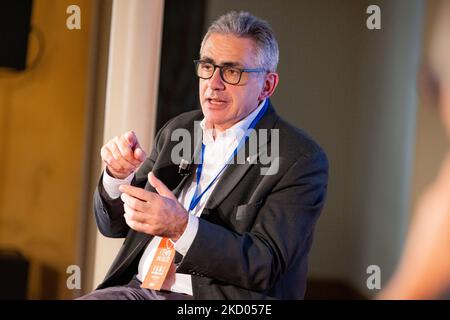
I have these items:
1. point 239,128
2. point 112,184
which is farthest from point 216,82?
point 112,184

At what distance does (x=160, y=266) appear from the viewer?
7.30 feet

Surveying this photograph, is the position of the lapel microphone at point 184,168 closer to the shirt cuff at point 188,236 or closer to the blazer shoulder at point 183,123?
the blazer shoulder at point 183,123

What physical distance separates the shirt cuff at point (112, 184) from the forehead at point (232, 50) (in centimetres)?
52

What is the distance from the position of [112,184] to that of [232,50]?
631 mm

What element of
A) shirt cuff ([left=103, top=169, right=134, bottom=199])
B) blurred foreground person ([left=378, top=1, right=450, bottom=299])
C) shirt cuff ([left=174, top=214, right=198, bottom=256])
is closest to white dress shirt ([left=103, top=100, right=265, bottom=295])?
shirt cuff ([left=103, top=169, right=134, bottom=199])

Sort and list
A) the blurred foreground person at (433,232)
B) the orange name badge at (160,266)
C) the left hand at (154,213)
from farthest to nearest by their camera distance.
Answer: the blurred foreground person at (433,232), the orange name badge at (160,266), the left hand at (154,213)

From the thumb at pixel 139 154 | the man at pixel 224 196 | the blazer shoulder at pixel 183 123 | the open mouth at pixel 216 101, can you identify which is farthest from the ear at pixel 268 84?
the thumb at pixel 139 154

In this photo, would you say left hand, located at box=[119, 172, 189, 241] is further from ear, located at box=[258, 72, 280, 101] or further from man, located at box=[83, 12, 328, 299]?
ear, located at box=[258, 72, 280, 101]

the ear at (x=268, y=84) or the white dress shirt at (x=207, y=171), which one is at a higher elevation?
the ear at (x=268, y=84)

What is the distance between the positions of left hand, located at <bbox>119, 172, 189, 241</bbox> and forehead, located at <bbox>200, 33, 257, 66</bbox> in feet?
1.85

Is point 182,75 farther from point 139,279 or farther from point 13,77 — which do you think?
point 139,279

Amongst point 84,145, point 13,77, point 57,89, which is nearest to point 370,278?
point 84,145

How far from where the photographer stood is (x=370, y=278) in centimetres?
293

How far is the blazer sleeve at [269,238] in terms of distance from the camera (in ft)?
6.66
